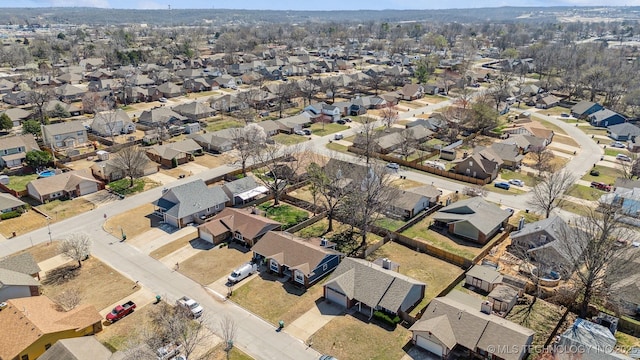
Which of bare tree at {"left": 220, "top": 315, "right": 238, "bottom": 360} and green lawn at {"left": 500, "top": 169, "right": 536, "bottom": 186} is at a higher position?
green lawn at {"left": 500, "top": 169, "right": 536, "bottom": 186}

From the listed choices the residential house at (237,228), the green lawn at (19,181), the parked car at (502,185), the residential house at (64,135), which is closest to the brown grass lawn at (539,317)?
the residential house at (237,228)

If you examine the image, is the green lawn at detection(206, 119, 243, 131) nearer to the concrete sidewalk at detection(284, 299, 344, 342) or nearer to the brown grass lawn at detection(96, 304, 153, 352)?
the brown grass lawn at detection(96, 304, 153, 352)

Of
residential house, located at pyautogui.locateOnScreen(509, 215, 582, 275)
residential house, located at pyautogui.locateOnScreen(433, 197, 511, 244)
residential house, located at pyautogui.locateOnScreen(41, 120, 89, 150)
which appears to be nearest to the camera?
residential house, located at pyautogui.locateOnScreen(509, 215, 582, 275)

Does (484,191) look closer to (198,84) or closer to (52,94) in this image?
(198,84)

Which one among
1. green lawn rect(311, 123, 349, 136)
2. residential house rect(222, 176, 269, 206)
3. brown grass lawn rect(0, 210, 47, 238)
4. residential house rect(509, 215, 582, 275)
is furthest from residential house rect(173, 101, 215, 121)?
residential house rect(509, 215, 582, 275)

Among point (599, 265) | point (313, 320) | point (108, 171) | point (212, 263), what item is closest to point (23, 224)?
point (108, 171)

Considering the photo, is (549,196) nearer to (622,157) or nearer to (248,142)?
(622,157)
